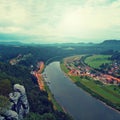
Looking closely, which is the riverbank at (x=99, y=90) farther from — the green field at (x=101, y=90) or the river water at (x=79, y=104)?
the river water at (x=79, y=104)

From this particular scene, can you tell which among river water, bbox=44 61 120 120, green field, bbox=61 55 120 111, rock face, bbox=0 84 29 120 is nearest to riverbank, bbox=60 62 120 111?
green field, bbox=61 55 120 111

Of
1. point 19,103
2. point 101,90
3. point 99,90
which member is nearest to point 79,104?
point 99,90

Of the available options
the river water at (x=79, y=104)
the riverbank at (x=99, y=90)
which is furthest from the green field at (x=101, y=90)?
the river water at (x=79, y=104)

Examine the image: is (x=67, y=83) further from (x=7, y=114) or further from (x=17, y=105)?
(x=7, y=114)

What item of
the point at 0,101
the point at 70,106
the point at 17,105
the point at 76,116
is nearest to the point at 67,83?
the point at 70,106

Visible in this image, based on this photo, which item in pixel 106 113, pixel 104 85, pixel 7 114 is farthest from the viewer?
pixel 104 85

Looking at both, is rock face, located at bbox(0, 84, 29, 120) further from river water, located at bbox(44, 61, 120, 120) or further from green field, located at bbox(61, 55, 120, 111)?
green field, located at bbox(61, 55, 120, 111)

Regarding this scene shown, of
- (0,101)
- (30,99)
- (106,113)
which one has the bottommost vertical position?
(106,113)

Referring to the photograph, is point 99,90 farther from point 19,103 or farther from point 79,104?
point 19,103
